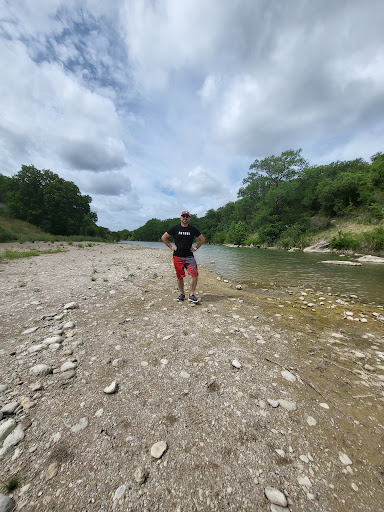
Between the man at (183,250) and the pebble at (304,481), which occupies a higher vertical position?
the man at (183,250)

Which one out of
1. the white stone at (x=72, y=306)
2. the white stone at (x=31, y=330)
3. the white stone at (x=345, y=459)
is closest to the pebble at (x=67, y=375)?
the white stone at (x=31, y=330)

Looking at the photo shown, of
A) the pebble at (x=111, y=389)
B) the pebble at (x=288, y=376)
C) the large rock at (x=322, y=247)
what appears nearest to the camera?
the pebble at (x=111, y=389)

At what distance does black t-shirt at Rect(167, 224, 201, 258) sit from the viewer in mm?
6672

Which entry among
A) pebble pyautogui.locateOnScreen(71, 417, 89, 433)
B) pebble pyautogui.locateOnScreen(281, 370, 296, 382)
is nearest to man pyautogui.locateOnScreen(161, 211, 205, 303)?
pebble pyautogui.locateOnScreen(281, 370, 296, 382)

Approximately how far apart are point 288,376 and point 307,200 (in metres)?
63.9

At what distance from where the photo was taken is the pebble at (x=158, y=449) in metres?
1.86

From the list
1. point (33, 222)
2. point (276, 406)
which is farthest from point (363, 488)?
point (33, 222)

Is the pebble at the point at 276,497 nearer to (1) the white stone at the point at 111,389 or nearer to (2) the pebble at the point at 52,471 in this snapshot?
(2) the pebble at the point at 52,471

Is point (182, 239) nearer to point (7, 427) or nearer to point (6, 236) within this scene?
point (7, 427)

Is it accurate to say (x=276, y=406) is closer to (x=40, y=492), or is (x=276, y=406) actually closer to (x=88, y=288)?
(x=40, y=492)

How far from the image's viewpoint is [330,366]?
11.0ft

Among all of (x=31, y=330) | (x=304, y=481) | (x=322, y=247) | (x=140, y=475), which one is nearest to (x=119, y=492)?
(x=140, y=475)

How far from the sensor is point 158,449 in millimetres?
1913

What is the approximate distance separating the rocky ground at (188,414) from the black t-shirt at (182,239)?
100 inches
